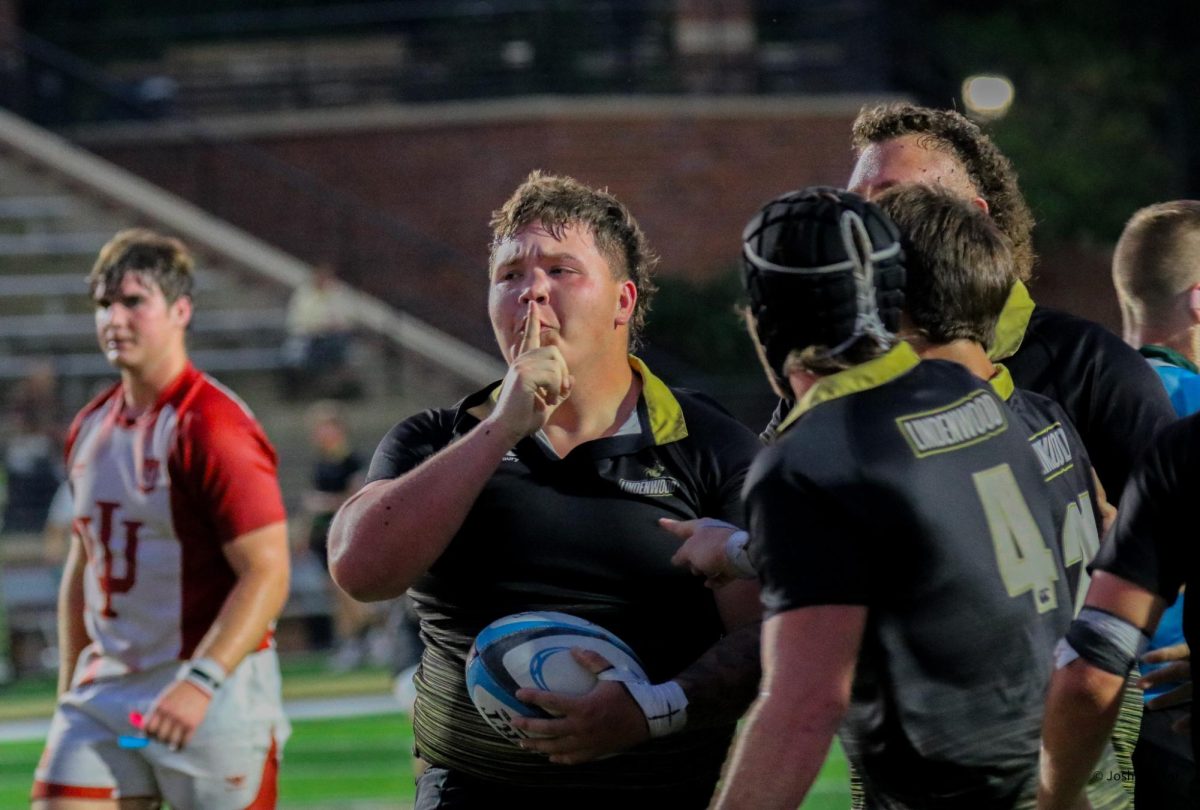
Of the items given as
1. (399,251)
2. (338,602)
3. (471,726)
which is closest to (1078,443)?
(471,726)

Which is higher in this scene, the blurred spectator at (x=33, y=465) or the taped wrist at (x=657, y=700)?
the taped wrist at (x=657, y=700)

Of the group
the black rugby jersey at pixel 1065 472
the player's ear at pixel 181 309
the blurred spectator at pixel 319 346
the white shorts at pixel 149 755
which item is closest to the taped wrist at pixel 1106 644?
the black rugby jersey at pixel 1065 472

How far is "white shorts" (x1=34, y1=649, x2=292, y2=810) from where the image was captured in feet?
17.9

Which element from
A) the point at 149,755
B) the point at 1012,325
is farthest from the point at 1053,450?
the point at 149,755

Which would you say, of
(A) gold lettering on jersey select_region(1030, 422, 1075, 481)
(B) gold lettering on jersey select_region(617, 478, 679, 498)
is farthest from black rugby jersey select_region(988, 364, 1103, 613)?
(B) gold lettering on jersey select_region(617, 478, 679, 498)

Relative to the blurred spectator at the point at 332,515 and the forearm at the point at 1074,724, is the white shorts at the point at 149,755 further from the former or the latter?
the blurred spectator at the point at 332,515

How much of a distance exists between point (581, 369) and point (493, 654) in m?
0.70

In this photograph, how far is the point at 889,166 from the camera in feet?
13.5

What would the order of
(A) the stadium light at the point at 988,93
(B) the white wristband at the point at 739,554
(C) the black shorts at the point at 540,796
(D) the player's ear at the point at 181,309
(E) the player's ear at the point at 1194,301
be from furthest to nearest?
(A) the stadium light at the point at 988,93, (D) the player's ear at the point at 181,309, (E) the player's ear at the point at 1194,301, (C) the black shorts at the point at 540,796, (B) the white wristband at the point at 739,554

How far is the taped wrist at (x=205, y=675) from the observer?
17.6ft

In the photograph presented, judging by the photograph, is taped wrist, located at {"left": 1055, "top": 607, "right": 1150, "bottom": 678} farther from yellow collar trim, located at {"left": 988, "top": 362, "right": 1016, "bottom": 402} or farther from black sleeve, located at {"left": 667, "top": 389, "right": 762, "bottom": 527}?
black sleeve, located at {"left": 667, "top": 389, "right": 762, "bottom": 527}

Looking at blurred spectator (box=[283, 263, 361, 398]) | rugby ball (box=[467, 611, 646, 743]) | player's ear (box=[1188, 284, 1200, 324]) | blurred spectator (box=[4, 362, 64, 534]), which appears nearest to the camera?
rugby ball (box=[467, 611, 646, 743])

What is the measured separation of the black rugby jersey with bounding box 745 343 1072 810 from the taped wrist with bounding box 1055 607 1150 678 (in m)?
0.07

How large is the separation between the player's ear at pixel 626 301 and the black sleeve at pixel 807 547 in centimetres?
129
